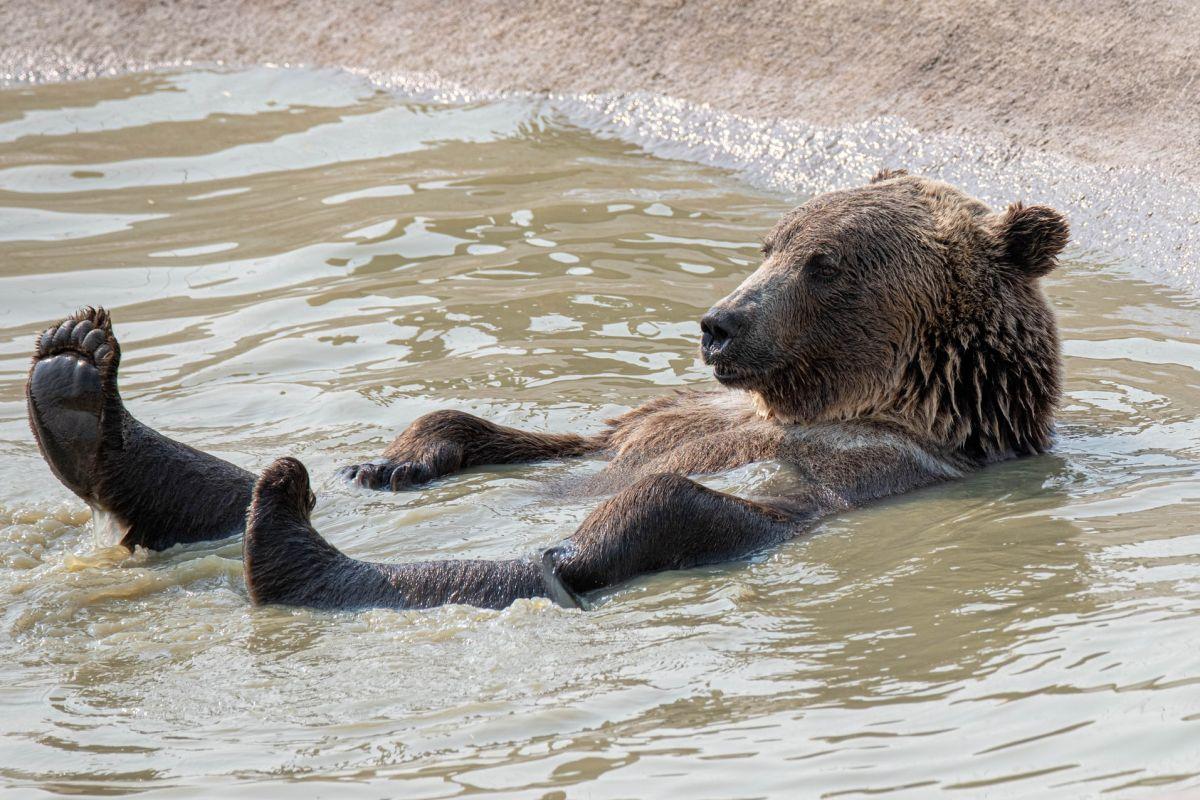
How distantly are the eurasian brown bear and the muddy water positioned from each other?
0.18 meters

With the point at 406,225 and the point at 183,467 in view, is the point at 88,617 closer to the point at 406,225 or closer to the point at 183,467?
the point at 183,467

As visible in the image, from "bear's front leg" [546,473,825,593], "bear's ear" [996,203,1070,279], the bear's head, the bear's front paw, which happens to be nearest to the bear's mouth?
the bear's head

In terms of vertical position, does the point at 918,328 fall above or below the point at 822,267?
below

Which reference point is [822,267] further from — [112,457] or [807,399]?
[112,457]

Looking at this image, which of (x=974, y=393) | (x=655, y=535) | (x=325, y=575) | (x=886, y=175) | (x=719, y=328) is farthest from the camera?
(x=886, y=175)

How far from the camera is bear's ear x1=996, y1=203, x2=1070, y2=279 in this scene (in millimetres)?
5980

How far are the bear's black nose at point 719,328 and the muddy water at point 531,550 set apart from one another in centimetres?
52

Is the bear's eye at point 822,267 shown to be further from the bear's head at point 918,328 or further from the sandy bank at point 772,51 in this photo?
the sandy bank at point 772,51

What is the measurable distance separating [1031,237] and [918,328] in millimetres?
570

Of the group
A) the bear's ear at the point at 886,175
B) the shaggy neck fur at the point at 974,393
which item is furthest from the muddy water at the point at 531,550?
the bear's ear at the point at 886,175

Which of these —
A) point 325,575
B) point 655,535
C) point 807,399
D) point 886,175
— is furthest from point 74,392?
point 886,175

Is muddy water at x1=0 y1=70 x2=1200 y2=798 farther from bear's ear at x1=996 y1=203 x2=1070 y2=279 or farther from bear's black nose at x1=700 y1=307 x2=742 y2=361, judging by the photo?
bear's ear at x1=996 y1=203 x2=1070 y2=279

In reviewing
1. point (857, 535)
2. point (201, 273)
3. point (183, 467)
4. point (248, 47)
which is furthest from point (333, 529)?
point (248, 47)

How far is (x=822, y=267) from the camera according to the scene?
6156mm
